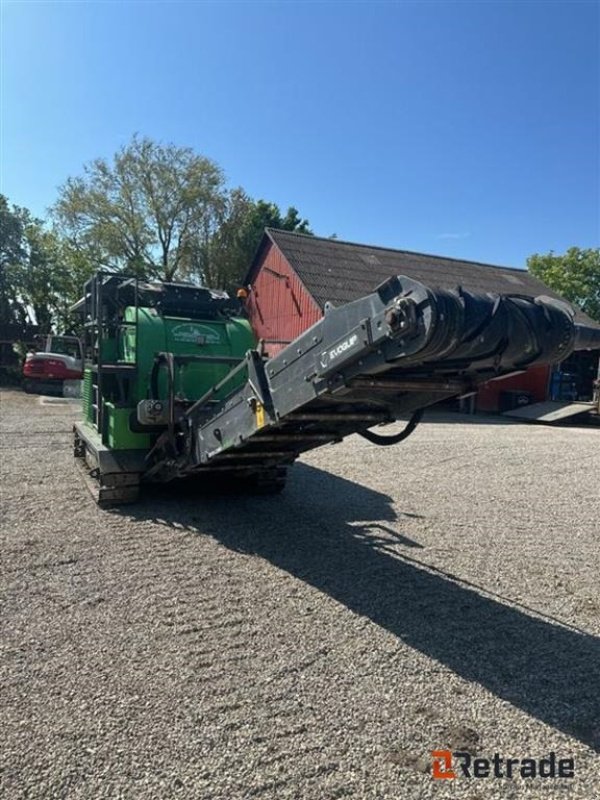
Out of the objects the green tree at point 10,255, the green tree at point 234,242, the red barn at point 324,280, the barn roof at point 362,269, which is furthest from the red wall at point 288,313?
the green tree at point 10,255

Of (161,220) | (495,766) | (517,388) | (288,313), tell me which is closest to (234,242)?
(161,220)

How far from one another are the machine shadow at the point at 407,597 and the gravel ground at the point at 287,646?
16 millimetres

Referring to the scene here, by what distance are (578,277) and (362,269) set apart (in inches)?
1463

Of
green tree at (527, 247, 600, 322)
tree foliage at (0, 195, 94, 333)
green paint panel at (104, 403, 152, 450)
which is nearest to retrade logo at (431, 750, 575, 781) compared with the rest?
green paint panel at (104, 403, 152, 450)

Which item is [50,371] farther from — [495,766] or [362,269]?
[495,766]

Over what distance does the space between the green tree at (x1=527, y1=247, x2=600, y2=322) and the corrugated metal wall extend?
36.3m

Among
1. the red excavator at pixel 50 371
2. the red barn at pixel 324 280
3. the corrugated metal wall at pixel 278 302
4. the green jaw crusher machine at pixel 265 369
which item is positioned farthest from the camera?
the red excavator at pixel 50 371

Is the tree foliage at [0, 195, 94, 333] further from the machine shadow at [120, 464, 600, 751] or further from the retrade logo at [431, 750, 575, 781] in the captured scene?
the retrade logo at [431, 750, 575, 781]

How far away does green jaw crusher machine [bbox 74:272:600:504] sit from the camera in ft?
9.37

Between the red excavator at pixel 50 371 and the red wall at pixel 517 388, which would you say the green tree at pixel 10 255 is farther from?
the red wall at pixel 517 388

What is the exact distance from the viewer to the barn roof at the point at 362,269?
64.8 feet

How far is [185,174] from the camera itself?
1316 inches

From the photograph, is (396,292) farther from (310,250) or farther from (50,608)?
(310,250)

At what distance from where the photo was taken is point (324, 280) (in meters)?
19.9
